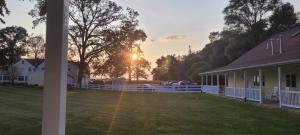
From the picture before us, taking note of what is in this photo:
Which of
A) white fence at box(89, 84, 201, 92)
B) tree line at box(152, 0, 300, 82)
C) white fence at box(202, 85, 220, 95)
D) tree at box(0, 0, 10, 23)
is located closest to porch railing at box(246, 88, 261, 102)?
white fence at box(202, 85, 220, 95)

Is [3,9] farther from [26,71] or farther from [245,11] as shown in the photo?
[26,71]

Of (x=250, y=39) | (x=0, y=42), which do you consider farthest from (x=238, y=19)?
(x=0, y=42)

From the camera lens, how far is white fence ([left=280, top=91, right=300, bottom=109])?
1707 centimetres

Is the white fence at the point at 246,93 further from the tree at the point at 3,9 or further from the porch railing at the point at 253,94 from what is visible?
the tree at the point at 3,9

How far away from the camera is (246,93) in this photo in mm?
24484

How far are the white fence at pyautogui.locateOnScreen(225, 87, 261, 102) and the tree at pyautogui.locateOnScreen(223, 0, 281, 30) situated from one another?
86.5ft

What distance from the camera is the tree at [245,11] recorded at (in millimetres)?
54406

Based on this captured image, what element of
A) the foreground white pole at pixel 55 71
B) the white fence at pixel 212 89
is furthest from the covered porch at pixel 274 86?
the foreground white pole at pixel 55 71

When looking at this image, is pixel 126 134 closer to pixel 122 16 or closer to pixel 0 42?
pixel 0 42

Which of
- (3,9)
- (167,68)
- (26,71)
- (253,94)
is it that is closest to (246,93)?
(253,94)

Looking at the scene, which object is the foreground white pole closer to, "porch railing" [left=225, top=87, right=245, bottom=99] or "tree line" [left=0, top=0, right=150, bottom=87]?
"porch railing" [left=225, top=87, right=245, bottom=99]

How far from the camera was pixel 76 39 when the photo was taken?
49750 mm

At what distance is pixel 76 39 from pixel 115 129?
40.6 meters

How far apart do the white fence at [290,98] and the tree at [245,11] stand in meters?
37.1
